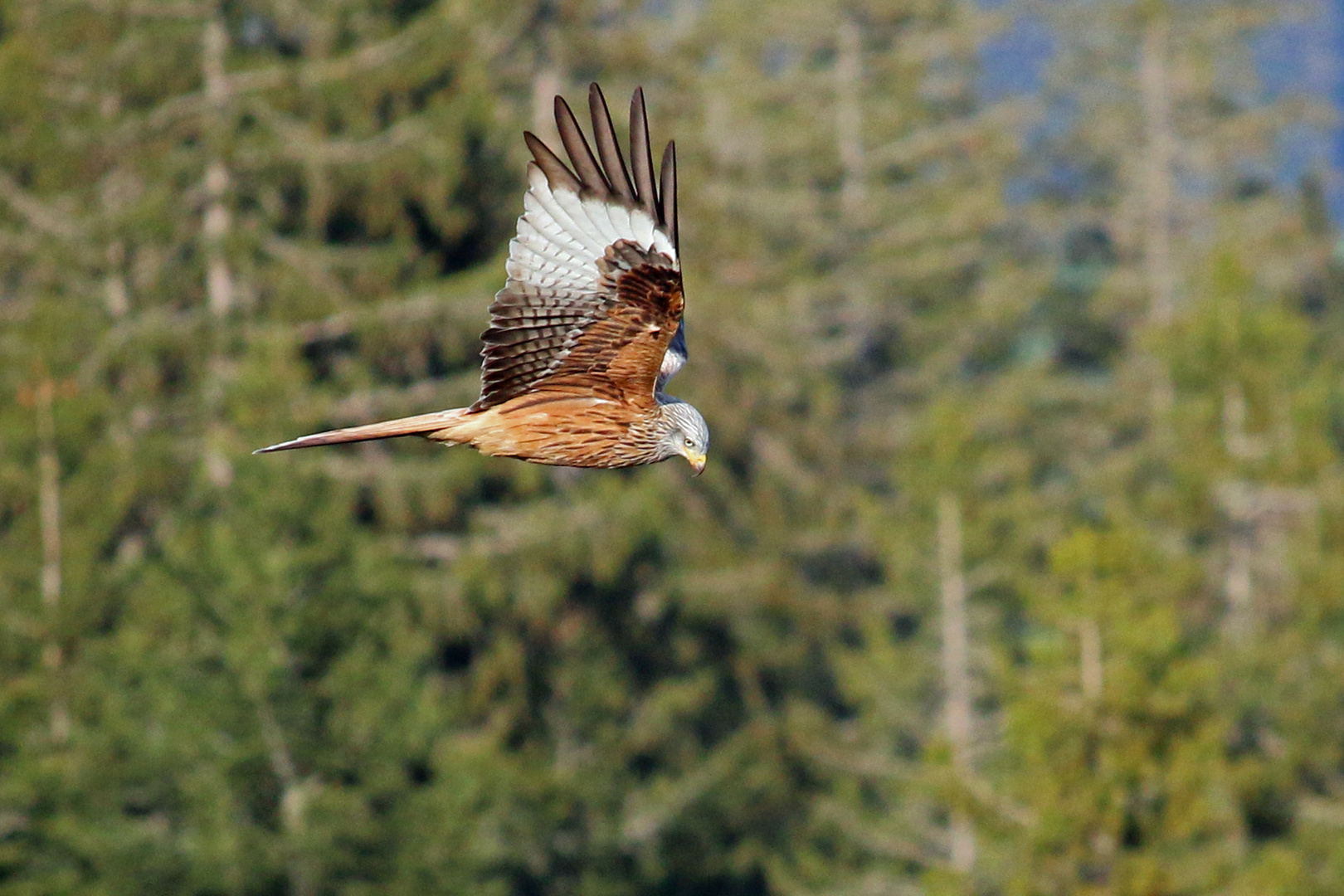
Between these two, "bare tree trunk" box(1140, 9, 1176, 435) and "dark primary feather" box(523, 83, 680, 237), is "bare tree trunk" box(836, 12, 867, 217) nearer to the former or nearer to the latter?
"bare tree trunk" box(1140, 9, 1176, 435)

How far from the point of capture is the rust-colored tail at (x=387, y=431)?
7.04 metres

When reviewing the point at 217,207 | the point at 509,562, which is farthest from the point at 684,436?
the point at 217,207

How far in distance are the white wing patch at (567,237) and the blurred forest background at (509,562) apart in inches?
342

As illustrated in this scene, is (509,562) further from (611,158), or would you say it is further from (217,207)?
(611,158)

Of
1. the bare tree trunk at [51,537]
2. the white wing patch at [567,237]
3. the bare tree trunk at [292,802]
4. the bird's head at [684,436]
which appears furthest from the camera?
the bare tree trunk at [51,537]

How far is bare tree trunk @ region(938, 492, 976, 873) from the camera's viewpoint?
25.0 meters

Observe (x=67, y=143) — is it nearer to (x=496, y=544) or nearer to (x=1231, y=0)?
(x=496, y=544)

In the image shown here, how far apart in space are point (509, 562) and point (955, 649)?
211 inches

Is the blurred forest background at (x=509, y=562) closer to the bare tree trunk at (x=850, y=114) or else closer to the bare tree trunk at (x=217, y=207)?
the bare tree trunk at (x=217, y=207)

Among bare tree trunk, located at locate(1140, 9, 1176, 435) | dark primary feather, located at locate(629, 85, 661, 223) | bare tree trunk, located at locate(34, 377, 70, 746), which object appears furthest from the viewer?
bare tree trunk, located at locate(1140, 9, 1176, 435)

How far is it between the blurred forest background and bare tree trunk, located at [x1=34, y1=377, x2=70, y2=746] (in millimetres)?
50

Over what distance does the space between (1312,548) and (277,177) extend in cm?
1110

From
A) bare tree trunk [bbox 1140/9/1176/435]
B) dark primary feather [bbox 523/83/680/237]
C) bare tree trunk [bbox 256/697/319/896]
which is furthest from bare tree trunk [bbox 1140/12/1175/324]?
dark primary feather [bbox 523/83/680/237]

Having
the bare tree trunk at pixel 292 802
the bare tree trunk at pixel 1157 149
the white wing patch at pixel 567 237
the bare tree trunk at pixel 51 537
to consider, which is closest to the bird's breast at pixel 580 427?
the white wing patch at pixel 567 237
